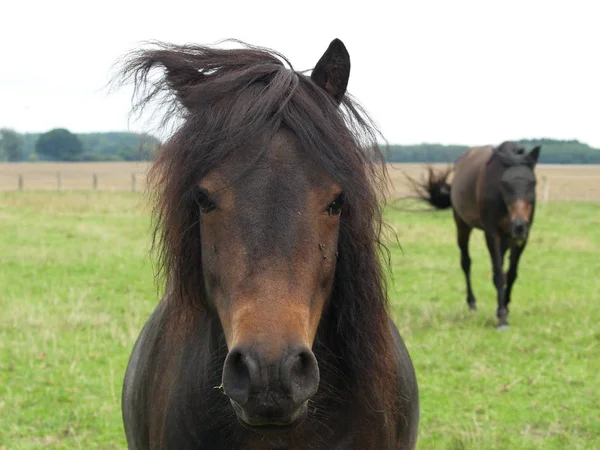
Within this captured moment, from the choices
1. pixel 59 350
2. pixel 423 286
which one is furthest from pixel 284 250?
pixel 423 286

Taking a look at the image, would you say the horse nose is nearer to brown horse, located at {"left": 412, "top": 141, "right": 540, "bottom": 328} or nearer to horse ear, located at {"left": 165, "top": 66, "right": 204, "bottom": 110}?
horse ear, located at {"left": 165, "top": 66, "right": 204, "bottom": 110}

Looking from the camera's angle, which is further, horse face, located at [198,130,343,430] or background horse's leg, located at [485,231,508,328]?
background horse's leg, located at [485,231,508,328]

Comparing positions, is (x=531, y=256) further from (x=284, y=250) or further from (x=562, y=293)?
(x=284, y=250)

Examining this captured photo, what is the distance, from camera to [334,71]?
7.95 ft

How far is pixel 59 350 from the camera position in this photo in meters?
7.43

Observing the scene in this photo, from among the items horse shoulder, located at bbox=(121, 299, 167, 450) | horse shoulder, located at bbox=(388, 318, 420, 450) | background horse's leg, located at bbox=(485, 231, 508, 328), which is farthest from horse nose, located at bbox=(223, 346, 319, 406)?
background horse's leg, located at bbox=(485, 231, 508, 328)

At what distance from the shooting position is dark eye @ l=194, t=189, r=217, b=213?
215 centimetres

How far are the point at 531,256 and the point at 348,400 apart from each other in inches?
517

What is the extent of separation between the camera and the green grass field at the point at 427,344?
5.60m

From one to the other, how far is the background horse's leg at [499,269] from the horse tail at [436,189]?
225 centimetres

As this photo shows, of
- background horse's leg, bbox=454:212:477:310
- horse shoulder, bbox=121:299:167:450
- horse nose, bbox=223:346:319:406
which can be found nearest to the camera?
horse nose, bbox=223:346:319:406

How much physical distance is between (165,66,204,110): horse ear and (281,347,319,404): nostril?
3.51ft

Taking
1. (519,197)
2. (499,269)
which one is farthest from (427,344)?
(519,197)

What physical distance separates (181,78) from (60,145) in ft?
214
